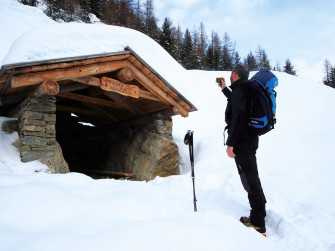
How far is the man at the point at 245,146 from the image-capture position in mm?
2648

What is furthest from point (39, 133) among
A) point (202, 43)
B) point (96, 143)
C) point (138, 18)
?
point (202, 43)

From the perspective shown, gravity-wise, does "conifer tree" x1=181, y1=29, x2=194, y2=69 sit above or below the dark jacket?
above

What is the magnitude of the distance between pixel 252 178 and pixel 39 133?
4.18 meters

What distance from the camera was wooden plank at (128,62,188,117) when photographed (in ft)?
18.1

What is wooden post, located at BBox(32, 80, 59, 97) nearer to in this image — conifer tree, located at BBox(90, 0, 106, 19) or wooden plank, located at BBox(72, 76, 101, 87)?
wooden plank, located at BBox(72, 76, 101, 87)

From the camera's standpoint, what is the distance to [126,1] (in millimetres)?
33688

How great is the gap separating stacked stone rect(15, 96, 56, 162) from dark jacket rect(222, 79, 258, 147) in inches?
150

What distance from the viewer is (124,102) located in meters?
6.21

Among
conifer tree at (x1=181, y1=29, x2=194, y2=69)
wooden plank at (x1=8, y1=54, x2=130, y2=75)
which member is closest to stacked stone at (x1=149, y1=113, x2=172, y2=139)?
wooden plank at (x1=8, y1=54, x2=130, y2=75)

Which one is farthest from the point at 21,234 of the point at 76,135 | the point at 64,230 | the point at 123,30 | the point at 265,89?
the point at 76,135

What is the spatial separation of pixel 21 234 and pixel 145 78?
4459 mm

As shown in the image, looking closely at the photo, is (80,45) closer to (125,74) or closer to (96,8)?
(125,74)

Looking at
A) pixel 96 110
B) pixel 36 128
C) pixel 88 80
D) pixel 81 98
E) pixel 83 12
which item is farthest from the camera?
Result: pixel 83 12

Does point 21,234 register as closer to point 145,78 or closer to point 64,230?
point 64,230
